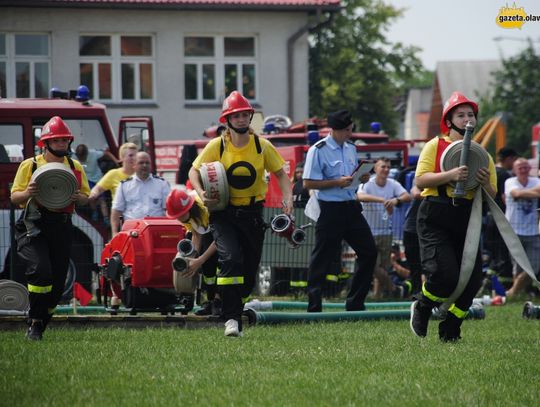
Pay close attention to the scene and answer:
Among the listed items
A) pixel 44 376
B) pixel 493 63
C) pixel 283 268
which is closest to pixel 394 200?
pixel 283 268

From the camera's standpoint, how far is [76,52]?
106 ft

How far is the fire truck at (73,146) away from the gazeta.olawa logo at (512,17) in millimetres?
6141

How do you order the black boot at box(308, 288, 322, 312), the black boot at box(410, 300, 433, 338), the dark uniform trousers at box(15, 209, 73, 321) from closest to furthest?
the black boot at box(410, 300, 433, 338) → the dark uniform trousers at box(15, 209, 73, 321) → the black boot at box(308, 288, 322, 312)

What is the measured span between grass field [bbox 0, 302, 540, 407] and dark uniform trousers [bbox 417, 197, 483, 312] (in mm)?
469

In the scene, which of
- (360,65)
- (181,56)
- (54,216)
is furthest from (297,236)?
(360,65)

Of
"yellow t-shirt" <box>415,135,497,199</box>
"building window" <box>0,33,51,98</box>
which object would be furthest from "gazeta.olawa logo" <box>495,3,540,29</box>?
"building window" <box>0,33,51,98</box>

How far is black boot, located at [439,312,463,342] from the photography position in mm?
10016

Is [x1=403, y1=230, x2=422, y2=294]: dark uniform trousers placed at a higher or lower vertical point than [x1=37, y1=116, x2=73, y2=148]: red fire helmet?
lower

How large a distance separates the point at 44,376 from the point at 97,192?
24.2ft

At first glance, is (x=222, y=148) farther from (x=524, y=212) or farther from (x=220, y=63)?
(x=220, y=63)

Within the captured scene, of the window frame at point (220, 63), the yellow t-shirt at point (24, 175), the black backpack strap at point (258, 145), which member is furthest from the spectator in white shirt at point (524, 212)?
the window frame at point (220, 63)

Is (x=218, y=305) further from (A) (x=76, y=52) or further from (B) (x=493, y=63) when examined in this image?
(B) (x=493, y=63)

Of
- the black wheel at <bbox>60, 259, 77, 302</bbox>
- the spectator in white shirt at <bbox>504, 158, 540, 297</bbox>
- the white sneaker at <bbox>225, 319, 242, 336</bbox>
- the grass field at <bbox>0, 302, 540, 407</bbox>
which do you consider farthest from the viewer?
the spectator in white shirt at <bbox>504, 158, 540, 297</bbox>

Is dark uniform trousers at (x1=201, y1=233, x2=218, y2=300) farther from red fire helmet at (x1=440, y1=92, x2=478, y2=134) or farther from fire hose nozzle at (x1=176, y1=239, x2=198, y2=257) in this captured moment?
red fire helmet at (x1=440, y1=92, x2=478, y2=134)
